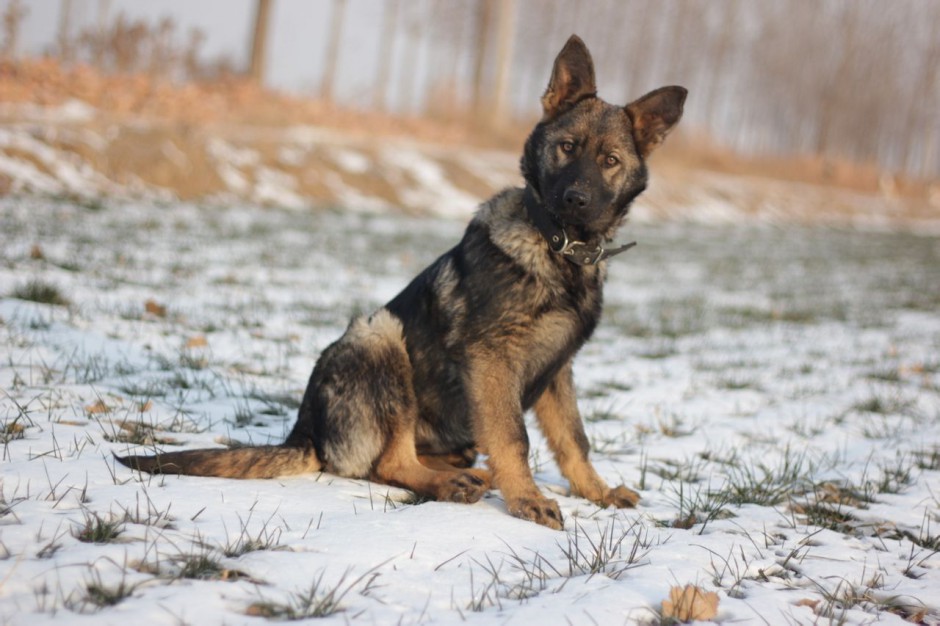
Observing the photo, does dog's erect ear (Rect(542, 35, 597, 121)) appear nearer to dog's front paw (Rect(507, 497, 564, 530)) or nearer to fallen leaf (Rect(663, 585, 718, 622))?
dog's front paw (Rect(507, 497, 564, 530))

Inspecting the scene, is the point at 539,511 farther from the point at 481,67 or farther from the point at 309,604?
the point at 481,67

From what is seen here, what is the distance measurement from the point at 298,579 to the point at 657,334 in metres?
6.60

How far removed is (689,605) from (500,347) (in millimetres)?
1457

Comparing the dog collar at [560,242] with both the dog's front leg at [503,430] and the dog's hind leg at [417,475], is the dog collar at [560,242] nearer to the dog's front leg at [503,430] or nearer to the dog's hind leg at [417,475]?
the dog's front leg at [503,430]

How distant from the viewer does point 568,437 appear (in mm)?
3791

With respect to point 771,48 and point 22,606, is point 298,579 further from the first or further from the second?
point 771,48

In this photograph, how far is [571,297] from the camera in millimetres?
3574

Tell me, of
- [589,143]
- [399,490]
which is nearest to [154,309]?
[399,490]

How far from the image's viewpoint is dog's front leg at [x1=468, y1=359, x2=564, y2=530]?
3295mm

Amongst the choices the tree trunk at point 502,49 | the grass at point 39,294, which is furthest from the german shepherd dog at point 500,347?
the tree trunk at point 502,49

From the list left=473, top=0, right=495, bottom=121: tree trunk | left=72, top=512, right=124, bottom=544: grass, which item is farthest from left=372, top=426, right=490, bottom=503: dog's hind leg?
left=473, top=0, right=495, bottom=121: tree trunk

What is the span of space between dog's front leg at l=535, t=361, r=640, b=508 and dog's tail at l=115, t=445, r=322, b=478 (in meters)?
1.28

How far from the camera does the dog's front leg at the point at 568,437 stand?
3697mm

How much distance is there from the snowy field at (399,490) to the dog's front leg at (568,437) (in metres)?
0.13
